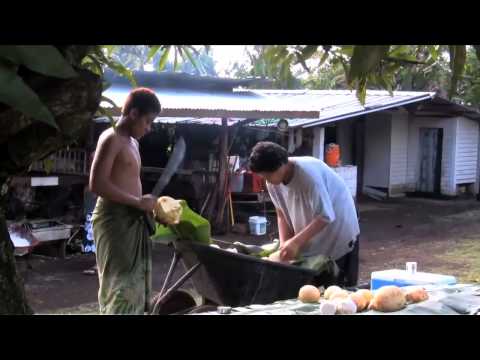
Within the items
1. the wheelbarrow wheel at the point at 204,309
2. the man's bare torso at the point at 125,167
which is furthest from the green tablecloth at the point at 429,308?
the man's bare torso at the point at 125,167

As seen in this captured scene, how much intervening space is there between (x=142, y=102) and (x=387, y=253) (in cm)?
870

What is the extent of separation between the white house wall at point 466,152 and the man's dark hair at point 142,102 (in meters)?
18.5

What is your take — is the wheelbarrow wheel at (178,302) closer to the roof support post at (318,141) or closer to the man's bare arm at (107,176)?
the man's bare arm at (107,176)

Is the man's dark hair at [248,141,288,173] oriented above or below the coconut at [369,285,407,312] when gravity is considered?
above

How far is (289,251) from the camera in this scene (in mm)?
4711

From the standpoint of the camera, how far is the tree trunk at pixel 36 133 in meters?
1.69

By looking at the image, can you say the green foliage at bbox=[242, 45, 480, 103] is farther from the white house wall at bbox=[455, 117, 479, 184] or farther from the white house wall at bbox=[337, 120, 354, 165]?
the white house wall at bbox=[455, 117, 479, 184]

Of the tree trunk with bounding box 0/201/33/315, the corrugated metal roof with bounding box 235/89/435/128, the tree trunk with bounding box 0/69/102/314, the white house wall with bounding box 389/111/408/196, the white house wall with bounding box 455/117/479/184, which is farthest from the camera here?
the white house wall with bounding box 455/117/479/184

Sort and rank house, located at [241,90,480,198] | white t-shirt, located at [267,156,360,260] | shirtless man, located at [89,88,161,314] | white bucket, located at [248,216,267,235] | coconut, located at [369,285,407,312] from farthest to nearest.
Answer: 1. house, located at [241,90,480,198]
2. white bucket, located at [248,216,267,235]
3. white t-shirt, located at [267,156,360,260]
4. shirtless man, located at [89,88,161,314]
5. coconut, located at [369,285,407,312]

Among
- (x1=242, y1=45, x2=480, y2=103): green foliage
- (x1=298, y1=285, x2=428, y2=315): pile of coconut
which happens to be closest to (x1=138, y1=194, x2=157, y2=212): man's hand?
(x1=298, y1=285, x2=428, y2=315): pile of coconut

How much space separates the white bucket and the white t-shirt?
→ 8466 mm

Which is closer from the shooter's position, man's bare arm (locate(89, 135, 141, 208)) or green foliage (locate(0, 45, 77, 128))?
green foliage (locate(0, 45, 77, 128))

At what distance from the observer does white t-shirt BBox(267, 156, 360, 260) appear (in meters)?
4.90

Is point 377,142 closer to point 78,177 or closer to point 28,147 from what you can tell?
point 78,177
